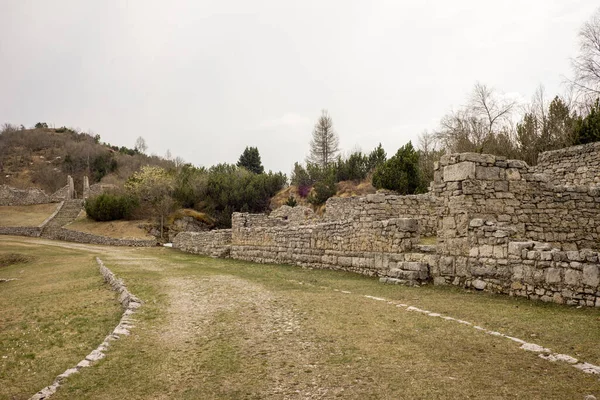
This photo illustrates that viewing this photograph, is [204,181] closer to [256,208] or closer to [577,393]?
[256,208]

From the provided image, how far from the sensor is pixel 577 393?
4059 mm

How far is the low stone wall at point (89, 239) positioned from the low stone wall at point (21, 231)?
1.02 meters

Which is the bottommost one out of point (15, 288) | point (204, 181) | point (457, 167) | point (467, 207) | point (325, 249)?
point (15, 288)

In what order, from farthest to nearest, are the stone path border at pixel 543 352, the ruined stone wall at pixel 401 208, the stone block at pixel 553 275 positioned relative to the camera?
the ruined stone wall at pixel 401 208 → the stone block at pixel 553 275 → the stone path border at pixel 543 352

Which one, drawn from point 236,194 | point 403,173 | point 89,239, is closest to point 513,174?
point 403,173

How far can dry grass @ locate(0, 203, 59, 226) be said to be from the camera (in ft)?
139

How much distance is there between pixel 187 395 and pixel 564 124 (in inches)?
1062

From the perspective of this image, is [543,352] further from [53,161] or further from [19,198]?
[53,161]

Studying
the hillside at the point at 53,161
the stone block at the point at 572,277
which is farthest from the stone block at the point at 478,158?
the hillside at the point at 53,161

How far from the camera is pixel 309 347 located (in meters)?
5.79

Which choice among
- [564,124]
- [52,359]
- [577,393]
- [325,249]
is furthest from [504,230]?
[564,124]

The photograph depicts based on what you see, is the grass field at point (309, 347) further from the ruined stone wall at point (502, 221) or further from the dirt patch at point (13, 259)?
the dirt patch at point (13, 259)

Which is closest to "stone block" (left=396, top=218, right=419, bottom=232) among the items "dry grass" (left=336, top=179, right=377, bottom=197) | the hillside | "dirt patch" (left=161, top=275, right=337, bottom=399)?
"dirt patch" (left=161, top=275, right=337, bottom=399)

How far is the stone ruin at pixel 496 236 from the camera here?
8.28 metres
